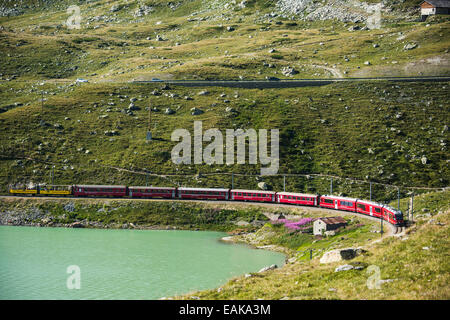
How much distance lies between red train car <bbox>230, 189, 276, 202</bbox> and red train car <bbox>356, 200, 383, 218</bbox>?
15.4 metres

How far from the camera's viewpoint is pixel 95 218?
8131 centimetres

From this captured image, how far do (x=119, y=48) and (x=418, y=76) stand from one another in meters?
105

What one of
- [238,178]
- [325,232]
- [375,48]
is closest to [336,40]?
[375,48]

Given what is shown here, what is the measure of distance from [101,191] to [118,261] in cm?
2779

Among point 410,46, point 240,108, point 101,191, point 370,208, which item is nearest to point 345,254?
point 370,208

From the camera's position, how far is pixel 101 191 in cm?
8638

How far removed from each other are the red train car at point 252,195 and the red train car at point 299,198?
157cm

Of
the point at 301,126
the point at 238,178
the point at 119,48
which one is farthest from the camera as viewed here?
the point at 119,48

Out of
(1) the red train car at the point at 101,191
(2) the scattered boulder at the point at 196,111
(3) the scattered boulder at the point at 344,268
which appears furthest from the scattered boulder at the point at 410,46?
(3) the scattered boulder at the point at 344,268

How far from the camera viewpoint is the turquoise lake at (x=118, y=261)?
49.6 meters

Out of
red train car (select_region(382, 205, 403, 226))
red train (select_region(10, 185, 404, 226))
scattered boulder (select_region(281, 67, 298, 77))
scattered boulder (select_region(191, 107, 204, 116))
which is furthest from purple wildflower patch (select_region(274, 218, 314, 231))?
scattered boulder (select_region(281, 67, 298, 77))

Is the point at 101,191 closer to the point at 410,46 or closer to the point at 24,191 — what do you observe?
the point at 24,191

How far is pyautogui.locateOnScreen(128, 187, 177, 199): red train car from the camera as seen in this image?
281 ft
